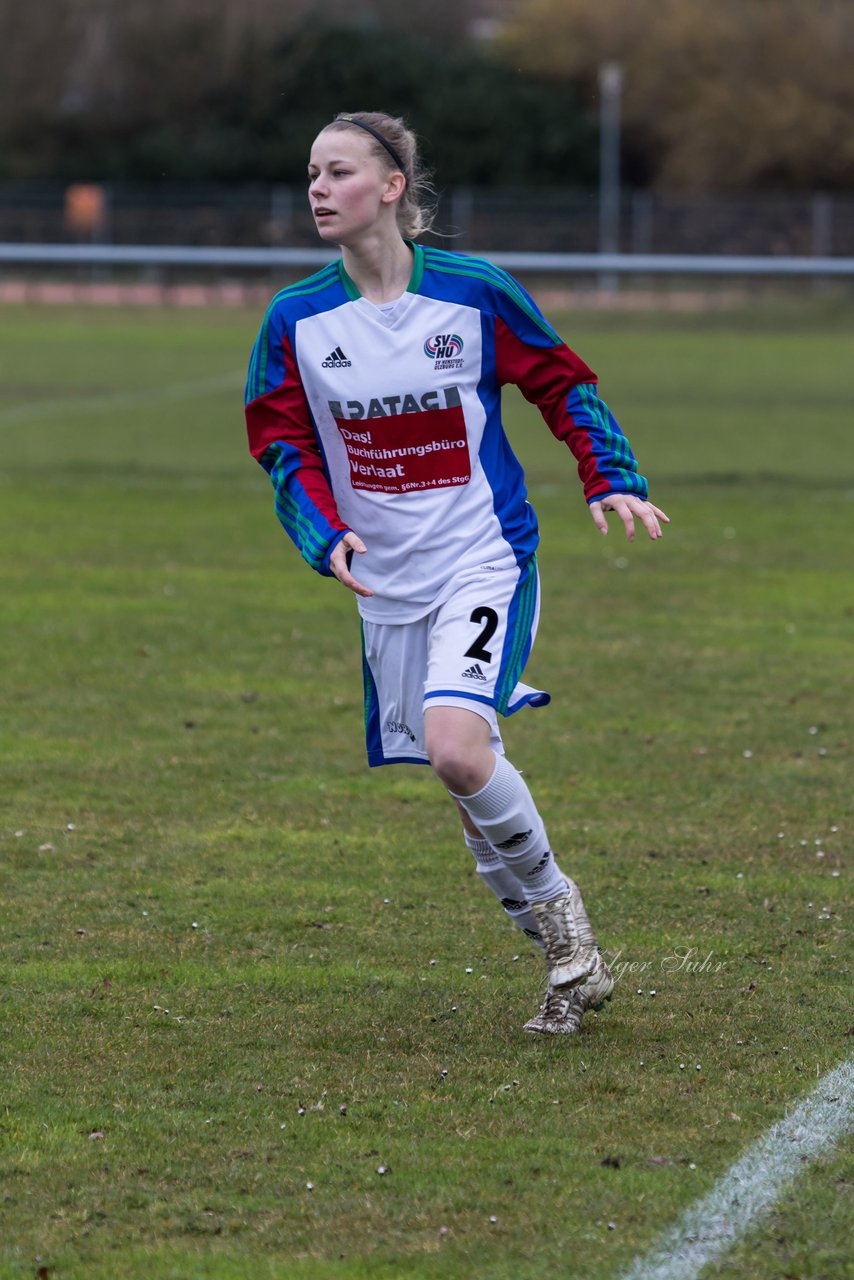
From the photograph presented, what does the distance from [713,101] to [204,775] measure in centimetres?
5595

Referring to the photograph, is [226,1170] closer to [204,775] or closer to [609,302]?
[204,775]

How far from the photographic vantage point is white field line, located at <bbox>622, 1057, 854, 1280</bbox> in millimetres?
3375

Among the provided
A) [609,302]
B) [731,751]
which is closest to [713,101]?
[609,302]

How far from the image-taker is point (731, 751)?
754 centimetres

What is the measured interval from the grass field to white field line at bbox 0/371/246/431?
9.52 metres

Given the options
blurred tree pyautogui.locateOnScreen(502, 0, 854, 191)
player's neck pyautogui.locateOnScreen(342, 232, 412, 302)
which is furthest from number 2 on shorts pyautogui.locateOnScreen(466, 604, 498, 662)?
blurred tree pyautogui.locateOnScreen(502, 0, 854, 191)

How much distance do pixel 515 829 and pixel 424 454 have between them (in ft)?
2.98

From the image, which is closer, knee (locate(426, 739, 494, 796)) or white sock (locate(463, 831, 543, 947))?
knee (locate(426, 739, 494, 796))

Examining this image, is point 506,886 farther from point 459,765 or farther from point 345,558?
point 345,558

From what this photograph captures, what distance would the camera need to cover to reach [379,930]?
17.7ft

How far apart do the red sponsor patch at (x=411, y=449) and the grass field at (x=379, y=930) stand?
1.27 meters

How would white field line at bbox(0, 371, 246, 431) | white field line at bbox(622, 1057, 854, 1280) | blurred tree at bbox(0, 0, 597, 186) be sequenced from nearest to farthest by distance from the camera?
white field line at bbox(622, 1057, 854, 1280), white field line at bbox(0, 371, 246, 431), blurred tree at bbox(0, 0, 597, 186)

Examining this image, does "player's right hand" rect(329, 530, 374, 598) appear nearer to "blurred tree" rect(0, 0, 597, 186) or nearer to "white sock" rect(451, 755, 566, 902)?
"white sock" rect(451, 755, 566, 902)

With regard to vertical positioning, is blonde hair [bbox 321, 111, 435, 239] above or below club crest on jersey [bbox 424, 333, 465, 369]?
above
